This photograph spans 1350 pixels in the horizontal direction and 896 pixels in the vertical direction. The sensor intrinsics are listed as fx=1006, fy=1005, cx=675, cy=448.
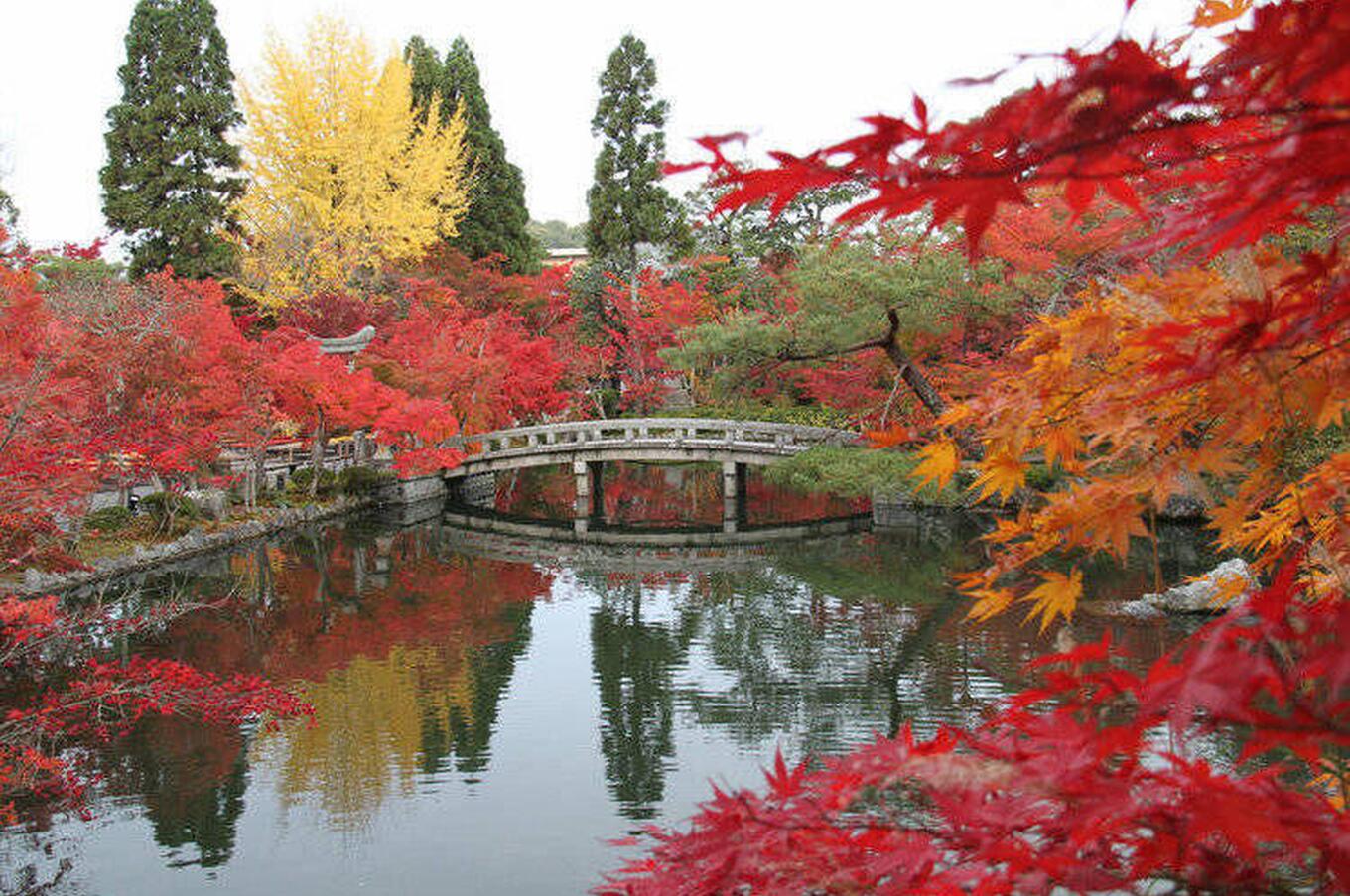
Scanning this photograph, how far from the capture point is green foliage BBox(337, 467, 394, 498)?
16.7 m

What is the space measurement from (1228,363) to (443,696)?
7.76 m

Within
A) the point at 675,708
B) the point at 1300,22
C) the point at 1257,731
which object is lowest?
the point at 675,708

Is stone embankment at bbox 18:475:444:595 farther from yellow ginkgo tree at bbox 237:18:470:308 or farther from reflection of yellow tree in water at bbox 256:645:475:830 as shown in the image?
yellow ginkgo tree at bbox 237:18:470:308

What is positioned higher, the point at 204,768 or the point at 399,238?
the point at 399,238

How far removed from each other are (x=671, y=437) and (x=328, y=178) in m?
9.29

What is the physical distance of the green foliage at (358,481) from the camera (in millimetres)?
16703

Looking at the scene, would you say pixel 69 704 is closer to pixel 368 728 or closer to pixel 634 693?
pixel 368 728

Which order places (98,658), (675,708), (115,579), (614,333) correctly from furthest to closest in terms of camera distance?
(614,333), (115,579), (98,658), (675,708)

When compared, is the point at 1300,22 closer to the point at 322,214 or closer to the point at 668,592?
the point at 668,592

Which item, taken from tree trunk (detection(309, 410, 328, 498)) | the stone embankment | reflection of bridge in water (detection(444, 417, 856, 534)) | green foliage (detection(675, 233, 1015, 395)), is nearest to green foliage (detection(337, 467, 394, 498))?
the stone embankment

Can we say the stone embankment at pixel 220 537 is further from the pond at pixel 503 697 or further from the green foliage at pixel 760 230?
the green foliage at pixel 760 230

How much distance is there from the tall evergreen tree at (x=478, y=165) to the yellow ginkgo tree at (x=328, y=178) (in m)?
3.28

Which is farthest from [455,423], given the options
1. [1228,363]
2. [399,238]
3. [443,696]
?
[1228,363]

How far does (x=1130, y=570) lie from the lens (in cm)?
1187
